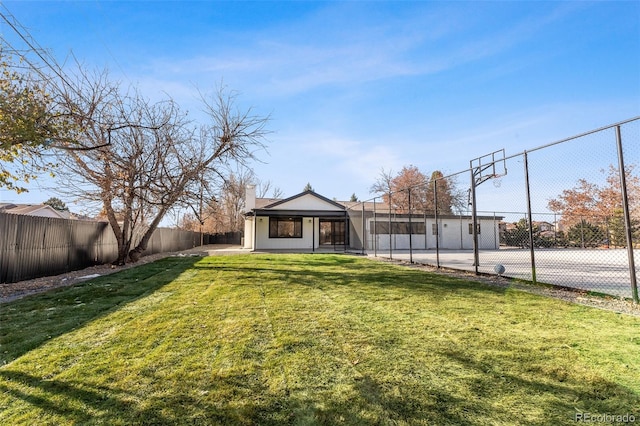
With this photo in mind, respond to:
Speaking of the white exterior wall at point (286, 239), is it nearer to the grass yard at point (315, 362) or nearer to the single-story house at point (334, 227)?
the single-story house at point (334, 227)

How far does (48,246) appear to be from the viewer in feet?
24.7

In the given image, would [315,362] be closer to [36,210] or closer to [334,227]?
[334,227]

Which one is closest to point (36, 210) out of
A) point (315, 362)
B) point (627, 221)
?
point (315, 362)

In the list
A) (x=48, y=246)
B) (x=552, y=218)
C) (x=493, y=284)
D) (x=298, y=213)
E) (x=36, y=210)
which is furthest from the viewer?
(x=36, y=210)

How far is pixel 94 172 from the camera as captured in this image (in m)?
9.09

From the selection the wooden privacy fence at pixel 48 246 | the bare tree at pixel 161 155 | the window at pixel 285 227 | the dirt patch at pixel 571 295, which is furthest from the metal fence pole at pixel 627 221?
the window at pixel 285 227

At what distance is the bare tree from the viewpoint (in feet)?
30.3

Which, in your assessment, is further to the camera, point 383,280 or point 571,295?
point 383,280

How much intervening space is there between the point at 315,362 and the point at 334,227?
1828 cm

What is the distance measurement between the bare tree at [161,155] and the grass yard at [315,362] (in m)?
5.48

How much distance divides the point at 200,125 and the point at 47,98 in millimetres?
6004

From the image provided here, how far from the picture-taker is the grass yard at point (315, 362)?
182 cm

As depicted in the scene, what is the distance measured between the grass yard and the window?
48.2ft

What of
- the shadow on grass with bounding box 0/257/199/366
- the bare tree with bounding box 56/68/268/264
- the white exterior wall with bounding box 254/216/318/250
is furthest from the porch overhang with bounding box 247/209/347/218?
the shadow on grass with bounding box 0/257/199/366
